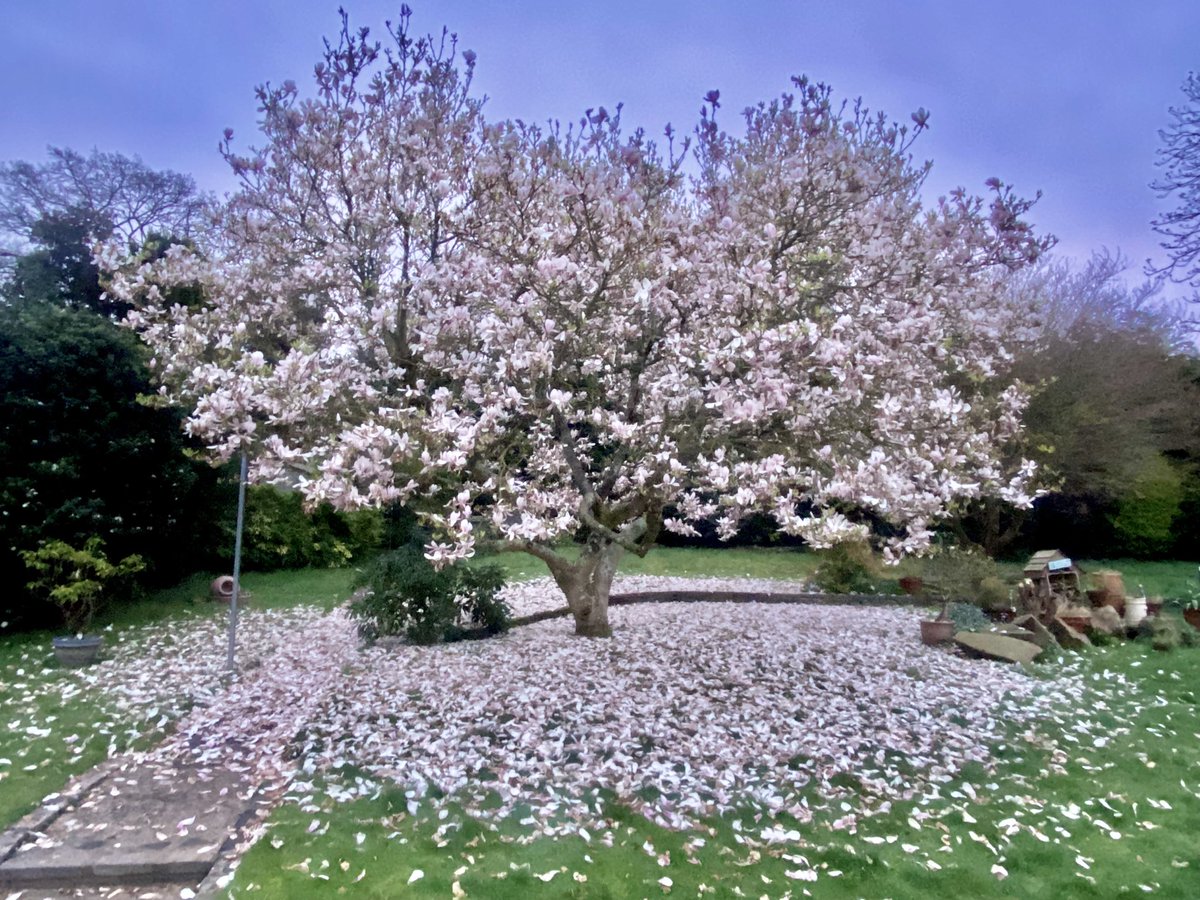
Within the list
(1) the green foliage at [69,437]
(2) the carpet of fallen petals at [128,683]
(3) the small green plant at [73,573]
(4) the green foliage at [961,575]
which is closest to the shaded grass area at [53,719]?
(2) the carpet of fallen petals at [128,683]

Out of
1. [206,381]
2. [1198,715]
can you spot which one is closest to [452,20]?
[206,381]

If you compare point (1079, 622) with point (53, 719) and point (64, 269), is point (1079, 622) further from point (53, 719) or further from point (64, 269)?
point (64, 269)

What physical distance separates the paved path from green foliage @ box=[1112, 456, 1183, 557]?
17261mm

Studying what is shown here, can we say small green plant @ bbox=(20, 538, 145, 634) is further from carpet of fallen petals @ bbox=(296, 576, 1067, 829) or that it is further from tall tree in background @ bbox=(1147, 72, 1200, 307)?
tall tree in background @ bbox=(1147, 72, 1200, 307)

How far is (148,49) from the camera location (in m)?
5.78

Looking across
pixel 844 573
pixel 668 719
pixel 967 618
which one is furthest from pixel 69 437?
pixel 967 618

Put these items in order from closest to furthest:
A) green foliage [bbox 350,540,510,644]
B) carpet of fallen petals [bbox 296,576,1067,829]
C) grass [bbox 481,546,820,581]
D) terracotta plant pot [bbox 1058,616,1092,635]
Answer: carpet of fallen petals [bbox 296,576,1067,829]
green foliage [bbox 350,540,510,644]
terracotta plant pot [bbox 1058,616,1092,635]
grass [bbox 481,546,820,581]

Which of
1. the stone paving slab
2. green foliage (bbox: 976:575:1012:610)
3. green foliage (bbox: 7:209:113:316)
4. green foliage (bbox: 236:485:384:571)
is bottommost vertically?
the stone paving slab

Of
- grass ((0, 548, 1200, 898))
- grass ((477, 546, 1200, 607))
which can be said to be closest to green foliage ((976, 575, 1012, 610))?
grass ((477, 546, 1200, 607))

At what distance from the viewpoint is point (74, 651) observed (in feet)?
26.6

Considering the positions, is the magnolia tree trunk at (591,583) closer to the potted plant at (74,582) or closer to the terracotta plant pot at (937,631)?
the terracotta plant pot at (937,631)

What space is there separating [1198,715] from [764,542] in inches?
514

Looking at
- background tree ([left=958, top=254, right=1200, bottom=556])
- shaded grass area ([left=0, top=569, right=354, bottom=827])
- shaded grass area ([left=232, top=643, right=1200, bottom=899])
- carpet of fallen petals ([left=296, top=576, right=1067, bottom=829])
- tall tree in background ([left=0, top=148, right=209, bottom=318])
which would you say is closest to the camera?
shaded grass area ([left=232, top=643, right=1200, bottom=899])

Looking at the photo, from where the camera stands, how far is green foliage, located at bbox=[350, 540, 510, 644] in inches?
316
